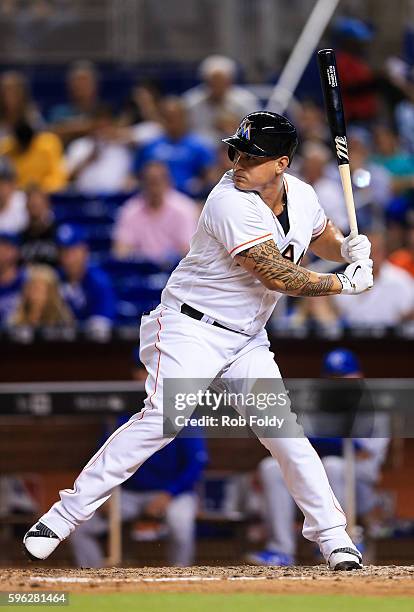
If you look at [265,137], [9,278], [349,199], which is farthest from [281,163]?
[9,278]

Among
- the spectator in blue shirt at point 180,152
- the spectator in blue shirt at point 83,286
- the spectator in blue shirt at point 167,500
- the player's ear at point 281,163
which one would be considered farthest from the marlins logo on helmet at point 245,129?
the spectator in blue shirt at point 180,152

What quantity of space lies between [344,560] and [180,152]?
596 centimetres

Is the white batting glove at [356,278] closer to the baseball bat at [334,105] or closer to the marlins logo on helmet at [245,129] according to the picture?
the baseball bat at [334,105]

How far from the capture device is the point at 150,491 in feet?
25.0

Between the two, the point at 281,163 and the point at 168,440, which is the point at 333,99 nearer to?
the point at 281,163

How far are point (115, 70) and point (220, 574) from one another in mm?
7497

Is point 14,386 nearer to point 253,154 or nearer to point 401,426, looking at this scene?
point 401,426

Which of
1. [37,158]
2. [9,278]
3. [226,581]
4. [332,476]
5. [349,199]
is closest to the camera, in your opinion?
[226,581]

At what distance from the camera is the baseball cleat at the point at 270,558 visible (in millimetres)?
7043

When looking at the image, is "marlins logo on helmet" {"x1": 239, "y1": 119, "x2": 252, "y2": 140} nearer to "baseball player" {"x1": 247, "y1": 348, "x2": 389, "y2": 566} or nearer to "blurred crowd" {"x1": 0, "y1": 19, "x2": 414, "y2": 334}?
"baseball player" {"x1": 247, "y1": 348, "x2": 389, "y2": 566}

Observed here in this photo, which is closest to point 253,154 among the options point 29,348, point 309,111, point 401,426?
point 401,426

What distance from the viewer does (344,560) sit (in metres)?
5.03

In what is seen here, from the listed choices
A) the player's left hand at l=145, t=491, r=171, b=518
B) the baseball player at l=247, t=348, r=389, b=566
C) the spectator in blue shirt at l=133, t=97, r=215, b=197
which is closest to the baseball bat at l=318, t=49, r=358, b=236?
the baseball player at l=247, t=348, r=389, b=566

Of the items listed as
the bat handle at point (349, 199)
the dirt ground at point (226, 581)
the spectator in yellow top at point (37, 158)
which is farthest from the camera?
the spectator in yellow top at point (37, 158)
